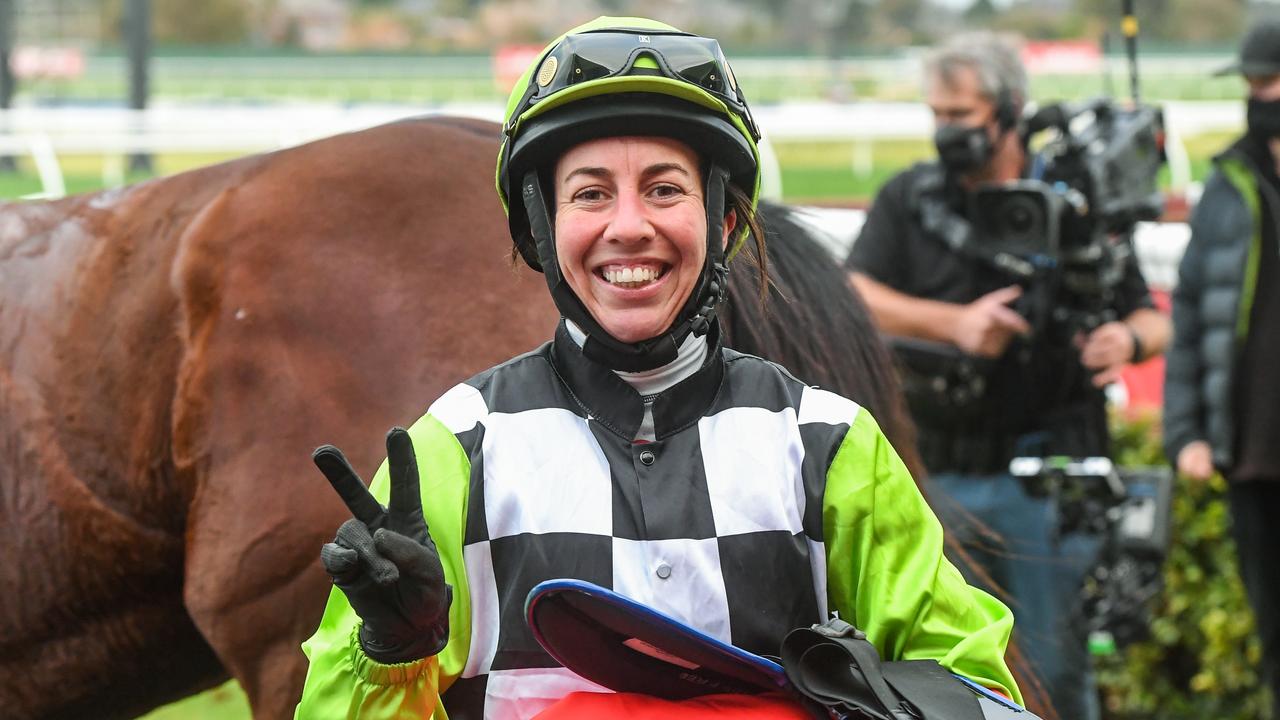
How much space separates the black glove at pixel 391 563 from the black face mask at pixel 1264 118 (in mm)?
3354

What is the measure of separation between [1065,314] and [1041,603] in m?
0.77

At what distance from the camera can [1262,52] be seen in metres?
4.23

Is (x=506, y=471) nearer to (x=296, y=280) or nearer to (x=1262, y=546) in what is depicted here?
(x=296, y=280)

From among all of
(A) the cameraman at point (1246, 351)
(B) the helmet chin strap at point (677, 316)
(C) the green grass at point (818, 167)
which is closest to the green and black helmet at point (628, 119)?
(B) the helmet chin strap at point (677, 316)

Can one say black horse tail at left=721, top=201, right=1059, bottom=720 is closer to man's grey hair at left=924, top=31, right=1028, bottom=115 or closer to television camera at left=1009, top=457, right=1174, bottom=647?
television camera at left=1009, top=457, right=1174, bottom=647

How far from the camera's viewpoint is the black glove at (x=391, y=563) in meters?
1.51

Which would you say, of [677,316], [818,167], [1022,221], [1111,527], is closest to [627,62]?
[677,316]

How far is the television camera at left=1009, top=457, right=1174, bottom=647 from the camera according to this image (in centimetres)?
409

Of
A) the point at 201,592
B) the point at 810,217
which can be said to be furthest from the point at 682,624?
the point at 810,217

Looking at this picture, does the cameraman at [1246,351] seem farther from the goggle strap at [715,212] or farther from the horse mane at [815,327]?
the goggle strap at [715,212]

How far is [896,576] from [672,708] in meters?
0.30

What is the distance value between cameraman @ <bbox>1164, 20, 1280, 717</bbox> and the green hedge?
25 cm

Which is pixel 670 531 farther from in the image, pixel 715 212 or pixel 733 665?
pixel 715 212

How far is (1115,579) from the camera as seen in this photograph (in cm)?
410
